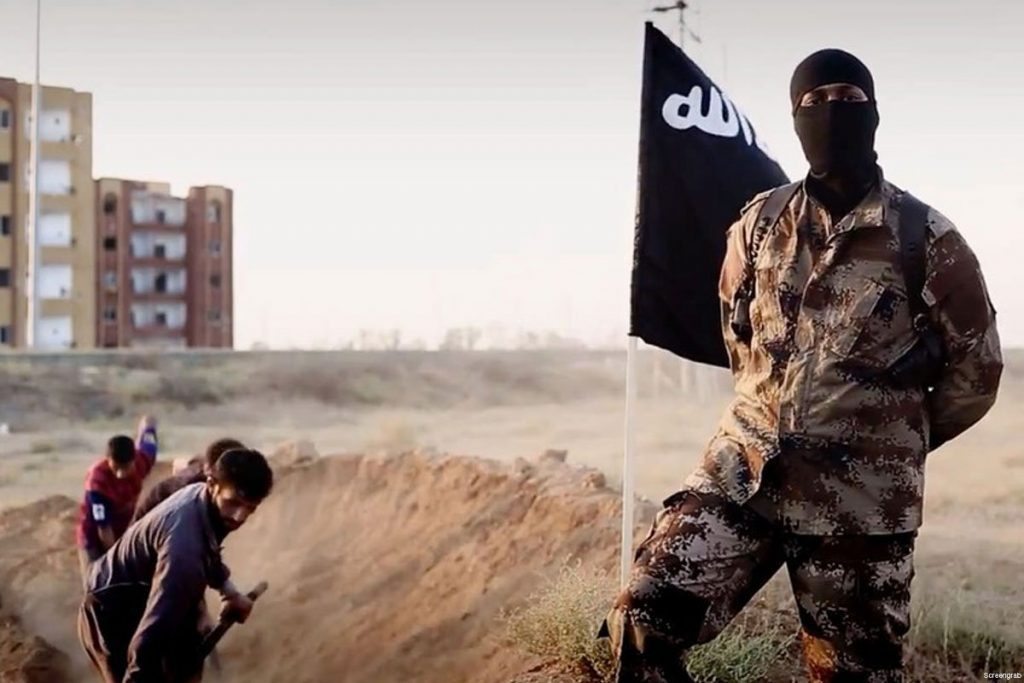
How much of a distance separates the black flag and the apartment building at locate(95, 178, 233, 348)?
291 inches

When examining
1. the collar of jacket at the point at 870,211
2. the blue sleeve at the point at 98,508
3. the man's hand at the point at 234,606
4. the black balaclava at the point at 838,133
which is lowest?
the blue sleeve at the point at 98,508

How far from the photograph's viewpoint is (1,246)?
9336 mm

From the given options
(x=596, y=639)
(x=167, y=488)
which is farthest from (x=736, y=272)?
(x=167, y=488)

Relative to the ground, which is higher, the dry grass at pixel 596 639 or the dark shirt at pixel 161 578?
the dark shirt at pixel 161 578

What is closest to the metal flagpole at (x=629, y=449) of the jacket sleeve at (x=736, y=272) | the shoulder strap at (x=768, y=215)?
the jacket sleeve at (x=736, y=272)

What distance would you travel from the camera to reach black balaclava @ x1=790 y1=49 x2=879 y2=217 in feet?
8.99

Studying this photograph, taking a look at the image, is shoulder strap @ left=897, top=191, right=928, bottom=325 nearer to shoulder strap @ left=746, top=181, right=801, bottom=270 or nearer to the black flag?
shoulder strap @ left=746, top=181, right=801, bottom=270

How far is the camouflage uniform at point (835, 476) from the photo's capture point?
266 cm

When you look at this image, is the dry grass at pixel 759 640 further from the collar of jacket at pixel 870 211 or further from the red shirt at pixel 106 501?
the red shirt at pixel 106 501

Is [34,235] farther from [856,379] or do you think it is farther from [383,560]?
[856,379]

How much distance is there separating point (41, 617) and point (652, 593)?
4.82 m

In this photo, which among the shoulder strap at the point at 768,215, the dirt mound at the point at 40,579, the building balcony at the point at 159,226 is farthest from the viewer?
the building balcony at the point at 159,226

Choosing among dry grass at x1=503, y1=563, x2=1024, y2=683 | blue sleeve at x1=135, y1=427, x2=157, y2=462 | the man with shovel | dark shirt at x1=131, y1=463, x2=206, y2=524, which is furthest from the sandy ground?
the man with shovel

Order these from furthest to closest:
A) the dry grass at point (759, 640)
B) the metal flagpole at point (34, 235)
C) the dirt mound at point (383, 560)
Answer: the metal flagpole at point (34, 235) → the dirt mound at point (383, 560) → the dry grass at point (759, 640)
